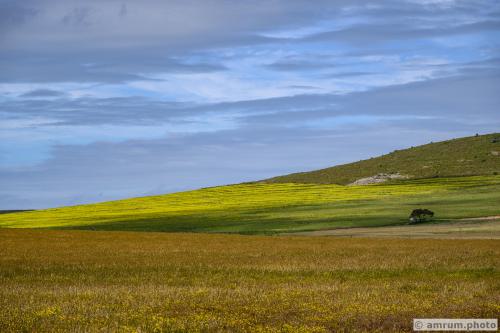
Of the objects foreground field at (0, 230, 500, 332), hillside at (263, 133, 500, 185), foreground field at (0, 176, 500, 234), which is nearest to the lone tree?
foreground field at (0, 176, 500, 234)

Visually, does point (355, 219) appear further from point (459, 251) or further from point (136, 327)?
point (136, 327)

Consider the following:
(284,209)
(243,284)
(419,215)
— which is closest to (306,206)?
(284,209)

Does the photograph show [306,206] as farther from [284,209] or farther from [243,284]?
[243,284]

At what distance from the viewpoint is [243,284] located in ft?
88.1

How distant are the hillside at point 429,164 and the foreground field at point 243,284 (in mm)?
87038

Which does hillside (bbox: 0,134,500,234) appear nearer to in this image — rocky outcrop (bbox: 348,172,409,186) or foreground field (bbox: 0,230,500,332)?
rocky outcrop (bbox: 348,172,409,186)

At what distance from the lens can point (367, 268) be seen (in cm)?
3262

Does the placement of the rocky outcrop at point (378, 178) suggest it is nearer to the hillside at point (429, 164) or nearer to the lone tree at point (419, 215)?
the hillside at point (429, 164)

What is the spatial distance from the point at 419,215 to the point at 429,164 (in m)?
77.3

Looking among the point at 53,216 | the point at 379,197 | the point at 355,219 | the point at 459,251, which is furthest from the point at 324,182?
the point at 459,251

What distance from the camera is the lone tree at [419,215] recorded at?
66375mm

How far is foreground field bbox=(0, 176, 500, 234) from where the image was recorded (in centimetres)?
6944

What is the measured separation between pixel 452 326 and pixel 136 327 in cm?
732

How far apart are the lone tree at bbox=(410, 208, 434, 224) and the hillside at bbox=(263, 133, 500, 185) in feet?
195
